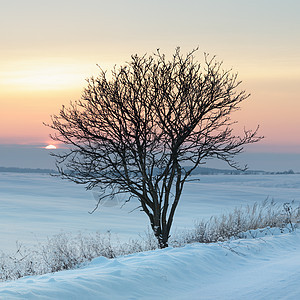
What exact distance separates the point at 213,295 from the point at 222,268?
2.01 m

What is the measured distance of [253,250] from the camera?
9.44 metres

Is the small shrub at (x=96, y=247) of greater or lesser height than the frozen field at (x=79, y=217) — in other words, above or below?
below

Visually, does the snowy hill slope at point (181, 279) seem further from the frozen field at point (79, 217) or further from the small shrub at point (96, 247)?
the frozen field at point (79, 217)

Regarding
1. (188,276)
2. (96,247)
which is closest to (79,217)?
(96,247)

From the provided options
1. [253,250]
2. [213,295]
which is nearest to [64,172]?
[253,250]

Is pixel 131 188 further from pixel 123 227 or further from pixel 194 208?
pixel 194 208

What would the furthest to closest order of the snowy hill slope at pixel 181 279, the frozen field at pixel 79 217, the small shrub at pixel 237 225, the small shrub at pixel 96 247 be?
the frozen field at pixel 79 217 < the small shrub at pixel 237 225 < the small shrub at pixel 96 247 < the snowy hill slope at pixel 181 279

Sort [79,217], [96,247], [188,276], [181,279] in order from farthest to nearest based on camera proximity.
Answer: [79,217]
[96,247]
[188,276]
[181,279]

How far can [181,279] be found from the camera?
6.81 m

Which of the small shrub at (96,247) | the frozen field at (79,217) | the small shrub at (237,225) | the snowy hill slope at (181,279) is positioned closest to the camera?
the snowy hill slope at (181,279)

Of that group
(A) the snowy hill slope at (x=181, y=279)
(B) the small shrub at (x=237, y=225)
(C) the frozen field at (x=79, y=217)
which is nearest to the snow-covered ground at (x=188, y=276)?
(A) the snowy hill slope at (x=181, y=279)

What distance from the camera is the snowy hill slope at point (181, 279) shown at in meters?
5.69

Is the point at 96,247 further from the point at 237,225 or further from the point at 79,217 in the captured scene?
the point at 79,217

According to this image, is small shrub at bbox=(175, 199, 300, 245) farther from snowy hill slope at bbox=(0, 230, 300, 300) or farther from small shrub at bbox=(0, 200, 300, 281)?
snowy hill slope at bbox=(0, 230, 300, 300)
